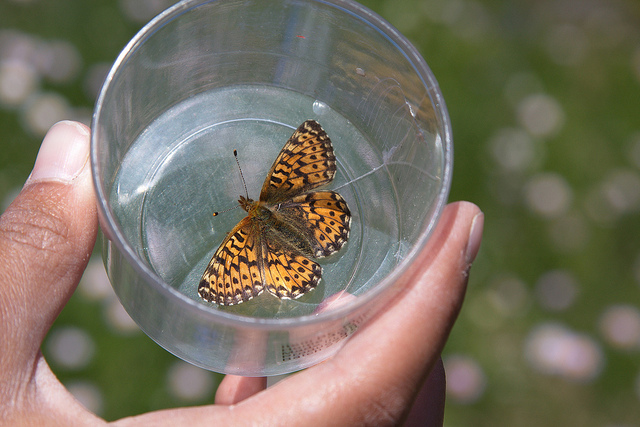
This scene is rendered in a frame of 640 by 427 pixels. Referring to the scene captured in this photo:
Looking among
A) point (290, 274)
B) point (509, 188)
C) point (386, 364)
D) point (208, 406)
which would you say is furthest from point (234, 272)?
point (509, 188)

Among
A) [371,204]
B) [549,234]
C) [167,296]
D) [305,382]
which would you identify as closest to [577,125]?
[549,234]

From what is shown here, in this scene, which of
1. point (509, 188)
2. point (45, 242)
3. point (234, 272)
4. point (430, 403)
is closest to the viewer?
point (45, 242)

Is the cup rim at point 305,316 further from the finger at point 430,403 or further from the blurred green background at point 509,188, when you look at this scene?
A: the blurred green background at point 509,188

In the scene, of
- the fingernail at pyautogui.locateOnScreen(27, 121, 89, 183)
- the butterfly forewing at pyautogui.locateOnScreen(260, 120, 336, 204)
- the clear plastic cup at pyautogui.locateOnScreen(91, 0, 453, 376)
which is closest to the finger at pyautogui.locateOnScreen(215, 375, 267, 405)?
the clear plastic cup at pyautogui.locateOnScreen(91, 0, 453, 376)

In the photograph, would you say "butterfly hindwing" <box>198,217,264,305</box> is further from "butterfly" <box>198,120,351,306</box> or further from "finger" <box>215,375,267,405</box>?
"finger" <box>215,375,267,405</box>

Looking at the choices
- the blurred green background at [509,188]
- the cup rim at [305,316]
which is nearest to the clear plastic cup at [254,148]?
the cup rim at [305,316]

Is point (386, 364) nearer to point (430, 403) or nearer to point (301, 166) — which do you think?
point (430, 403)
